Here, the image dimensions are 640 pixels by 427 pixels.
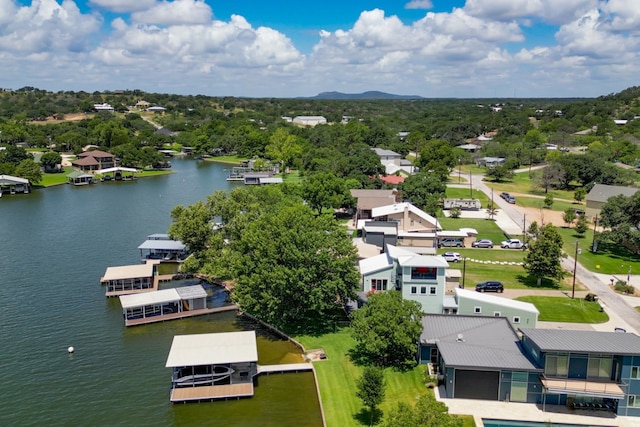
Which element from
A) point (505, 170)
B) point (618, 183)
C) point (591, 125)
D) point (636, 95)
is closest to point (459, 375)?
point (618, 183)

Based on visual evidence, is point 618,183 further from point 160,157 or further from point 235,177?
point 160,157

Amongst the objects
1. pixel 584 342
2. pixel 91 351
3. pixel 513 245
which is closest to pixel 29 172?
pixel 91 351

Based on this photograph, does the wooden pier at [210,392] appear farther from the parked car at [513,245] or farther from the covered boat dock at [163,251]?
the parked car at [513,245]

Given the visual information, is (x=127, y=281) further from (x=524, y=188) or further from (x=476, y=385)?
(x=524, y=188)

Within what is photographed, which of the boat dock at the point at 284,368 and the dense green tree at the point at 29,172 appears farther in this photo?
the dense green tree at the point at 29,172

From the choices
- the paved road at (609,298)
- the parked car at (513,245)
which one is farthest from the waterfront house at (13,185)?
the paved road at (609,298)
